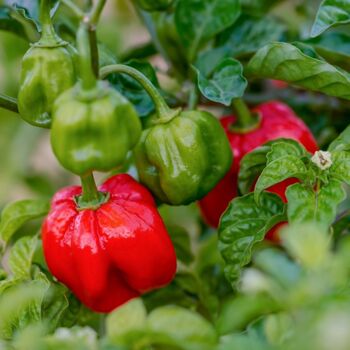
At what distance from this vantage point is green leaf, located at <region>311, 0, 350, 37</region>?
4.07 ft

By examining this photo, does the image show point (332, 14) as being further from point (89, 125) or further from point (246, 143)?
point (89, 125)

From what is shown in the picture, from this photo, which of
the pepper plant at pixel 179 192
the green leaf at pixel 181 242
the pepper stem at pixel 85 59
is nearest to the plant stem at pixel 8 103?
the pepper plant at pixel 179 192

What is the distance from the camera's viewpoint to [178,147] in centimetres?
123

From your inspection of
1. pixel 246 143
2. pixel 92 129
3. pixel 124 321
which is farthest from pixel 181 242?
pixel 124 321

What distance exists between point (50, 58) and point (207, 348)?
463 millimetres

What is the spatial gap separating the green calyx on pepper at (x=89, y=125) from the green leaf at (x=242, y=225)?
249 millimetres

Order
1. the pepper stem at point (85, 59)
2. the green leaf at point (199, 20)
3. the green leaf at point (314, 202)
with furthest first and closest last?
the green leaf at point (199, 20) → the green leaf at point (314, 202) → the pepper stem at point (85, 59)

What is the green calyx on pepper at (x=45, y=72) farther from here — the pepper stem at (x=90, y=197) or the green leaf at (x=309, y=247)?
the green leaf at (x=309, y=247)

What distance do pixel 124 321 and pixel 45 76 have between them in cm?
39

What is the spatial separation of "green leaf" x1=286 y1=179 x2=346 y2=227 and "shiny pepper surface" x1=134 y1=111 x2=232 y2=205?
0.49ft

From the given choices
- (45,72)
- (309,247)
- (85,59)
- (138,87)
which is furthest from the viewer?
(138,87)

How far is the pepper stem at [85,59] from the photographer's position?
990 millimetres

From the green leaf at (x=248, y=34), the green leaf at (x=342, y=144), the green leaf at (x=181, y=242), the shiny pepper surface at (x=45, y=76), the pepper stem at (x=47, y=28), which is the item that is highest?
the pepper stem at (x=47, y=28)

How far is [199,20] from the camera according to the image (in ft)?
5.00
